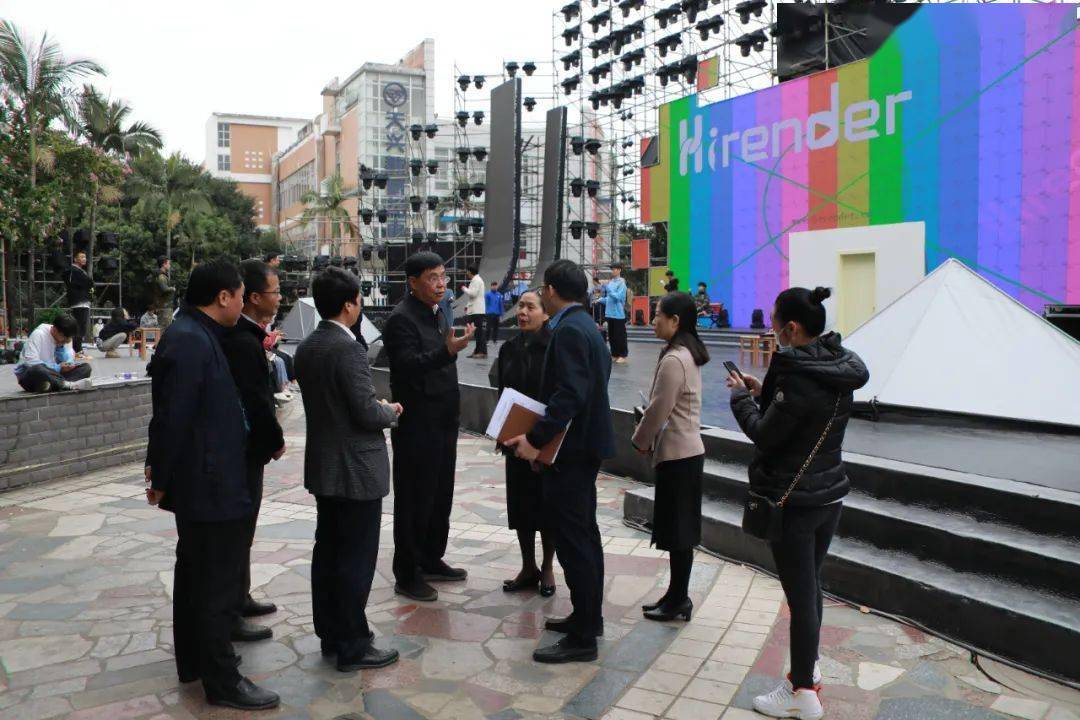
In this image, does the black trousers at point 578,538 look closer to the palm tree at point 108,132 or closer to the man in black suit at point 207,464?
the man in black suit at point 207,464

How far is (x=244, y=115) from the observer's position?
254 feet

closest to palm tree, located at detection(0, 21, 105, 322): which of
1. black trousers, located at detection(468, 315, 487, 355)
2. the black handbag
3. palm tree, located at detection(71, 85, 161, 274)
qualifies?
palm tree, located at detection(71, 85, 161, 274)

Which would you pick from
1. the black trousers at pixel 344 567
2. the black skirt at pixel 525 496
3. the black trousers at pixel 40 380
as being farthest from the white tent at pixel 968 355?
the black trousers at pixel 40 380

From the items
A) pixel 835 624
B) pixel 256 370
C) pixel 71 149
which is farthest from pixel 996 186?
pixel 71 149

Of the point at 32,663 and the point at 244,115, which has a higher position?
the point at 244,115

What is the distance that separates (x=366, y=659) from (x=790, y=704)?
1.66 meters

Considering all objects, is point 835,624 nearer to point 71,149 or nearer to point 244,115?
point 71,149

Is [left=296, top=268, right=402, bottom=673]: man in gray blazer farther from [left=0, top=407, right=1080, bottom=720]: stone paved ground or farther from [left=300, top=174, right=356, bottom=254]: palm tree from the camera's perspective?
[left=300, top=174, right=356, bottom=254]: palm tree

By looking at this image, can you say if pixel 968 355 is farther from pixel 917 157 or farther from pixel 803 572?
pixel 917 157

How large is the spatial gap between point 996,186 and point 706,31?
41.2ft

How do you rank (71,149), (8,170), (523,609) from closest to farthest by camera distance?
1. (523,609)
2. (8,170)
3. (71,149)

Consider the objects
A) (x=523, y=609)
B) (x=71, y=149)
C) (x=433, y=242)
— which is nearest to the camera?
(x=523, y=609)

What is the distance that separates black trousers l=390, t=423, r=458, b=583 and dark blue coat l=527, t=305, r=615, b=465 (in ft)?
2.68

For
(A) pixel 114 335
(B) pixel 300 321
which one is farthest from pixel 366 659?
(B) pixel 300 321
